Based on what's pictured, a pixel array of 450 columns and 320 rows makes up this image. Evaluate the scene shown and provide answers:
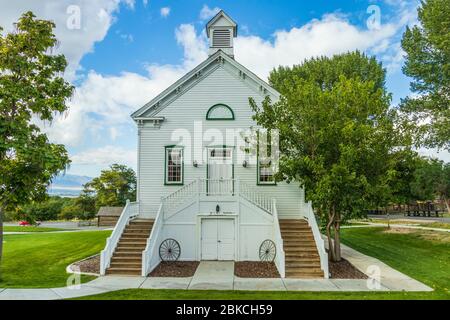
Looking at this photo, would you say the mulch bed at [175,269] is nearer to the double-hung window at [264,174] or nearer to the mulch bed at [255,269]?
the mulch bed at [255,269]

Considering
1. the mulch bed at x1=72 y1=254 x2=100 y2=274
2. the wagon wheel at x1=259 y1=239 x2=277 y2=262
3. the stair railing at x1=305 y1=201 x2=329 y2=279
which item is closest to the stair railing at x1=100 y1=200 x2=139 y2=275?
the mulch bed at x1=72 y1=254 x2=100 y2=274

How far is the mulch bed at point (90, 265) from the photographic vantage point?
13.6 metres

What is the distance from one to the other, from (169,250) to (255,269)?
4.22 metres

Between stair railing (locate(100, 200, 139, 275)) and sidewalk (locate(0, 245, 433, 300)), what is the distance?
787 millimetres

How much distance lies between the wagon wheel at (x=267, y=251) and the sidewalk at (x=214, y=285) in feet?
8.12

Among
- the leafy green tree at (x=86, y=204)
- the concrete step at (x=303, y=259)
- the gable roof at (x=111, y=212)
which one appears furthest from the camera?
the leafy green tree at (x=86, y=204)

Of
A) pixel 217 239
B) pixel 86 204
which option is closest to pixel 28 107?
pixel 217 239

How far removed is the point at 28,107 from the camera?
38.2 ft

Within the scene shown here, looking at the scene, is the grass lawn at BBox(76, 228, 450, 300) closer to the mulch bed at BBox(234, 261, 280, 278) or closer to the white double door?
the mulch bed at BBox(234, 261, 280, 278)

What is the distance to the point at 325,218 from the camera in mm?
15945

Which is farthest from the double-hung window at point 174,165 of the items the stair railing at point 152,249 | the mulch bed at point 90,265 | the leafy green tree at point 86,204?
the leafy green tree at point 86,204
